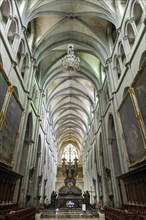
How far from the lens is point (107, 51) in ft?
45.6

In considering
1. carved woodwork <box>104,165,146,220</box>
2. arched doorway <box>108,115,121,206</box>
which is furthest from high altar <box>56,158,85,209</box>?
carved woodwork <box>104,165,146,220</box>

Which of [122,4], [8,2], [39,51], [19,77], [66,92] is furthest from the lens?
[66,92]

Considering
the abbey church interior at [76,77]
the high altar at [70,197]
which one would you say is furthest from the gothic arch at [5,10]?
the high altar at [70,197]

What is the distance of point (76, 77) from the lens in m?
21.4

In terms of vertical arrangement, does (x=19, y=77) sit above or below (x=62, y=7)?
below

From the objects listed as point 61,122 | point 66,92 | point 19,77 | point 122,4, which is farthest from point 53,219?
point 61,122

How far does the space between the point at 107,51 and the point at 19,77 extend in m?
7.63

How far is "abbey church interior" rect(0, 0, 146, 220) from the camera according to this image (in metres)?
7.70

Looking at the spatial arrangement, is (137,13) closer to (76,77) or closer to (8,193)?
(8,193)

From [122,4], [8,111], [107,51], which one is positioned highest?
[122,4]

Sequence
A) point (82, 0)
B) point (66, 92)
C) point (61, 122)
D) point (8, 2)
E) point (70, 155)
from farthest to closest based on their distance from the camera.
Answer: point (70, 155), point (61, 122), point (66, 92), point (82, 0), point (8, 2)

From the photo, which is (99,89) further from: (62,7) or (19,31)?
(19,31)

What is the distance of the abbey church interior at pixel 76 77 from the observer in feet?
25.3

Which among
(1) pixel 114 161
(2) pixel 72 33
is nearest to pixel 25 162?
(1) pixel 114 161
